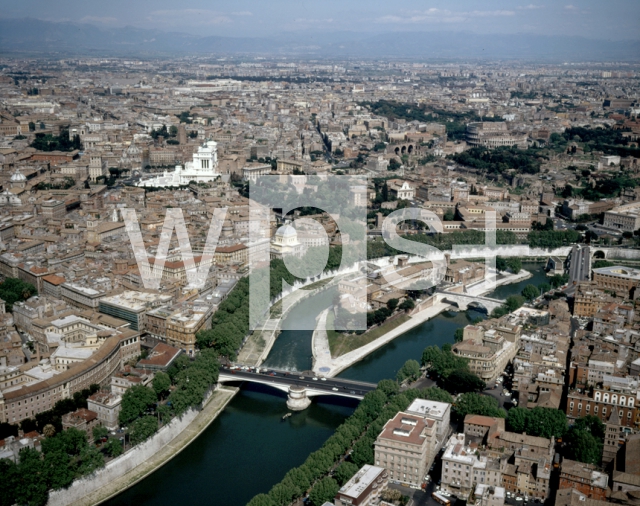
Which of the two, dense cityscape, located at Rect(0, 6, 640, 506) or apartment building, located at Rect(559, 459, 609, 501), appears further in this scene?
dense cityscape, located at Rect(0, 6, 640, 506)

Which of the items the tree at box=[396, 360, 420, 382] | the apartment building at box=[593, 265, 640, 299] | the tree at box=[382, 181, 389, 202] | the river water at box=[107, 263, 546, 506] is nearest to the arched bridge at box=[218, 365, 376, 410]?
the river water at box=[107, 263, 546, 506]

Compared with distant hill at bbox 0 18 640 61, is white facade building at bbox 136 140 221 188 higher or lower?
lower

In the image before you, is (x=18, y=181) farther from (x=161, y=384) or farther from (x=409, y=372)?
(x=409, y=372)

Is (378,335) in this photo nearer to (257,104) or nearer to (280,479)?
(280,479)

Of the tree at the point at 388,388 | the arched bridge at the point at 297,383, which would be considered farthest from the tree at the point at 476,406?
the arched bridge at the point at 297,383

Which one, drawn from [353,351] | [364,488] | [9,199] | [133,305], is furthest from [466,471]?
[9,199]

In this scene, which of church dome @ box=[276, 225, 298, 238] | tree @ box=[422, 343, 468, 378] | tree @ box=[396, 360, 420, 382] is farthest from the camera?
church dome @ box=[276, 225, 298, 238]

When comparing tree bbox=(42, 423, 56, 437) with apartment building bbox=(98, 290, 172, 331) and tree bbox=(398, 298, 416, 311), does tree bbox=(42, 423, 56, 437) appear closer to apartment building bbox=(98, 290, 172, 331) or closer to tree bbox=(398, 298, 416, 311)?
apartment building bbox=(98, 290, 172, 331)
